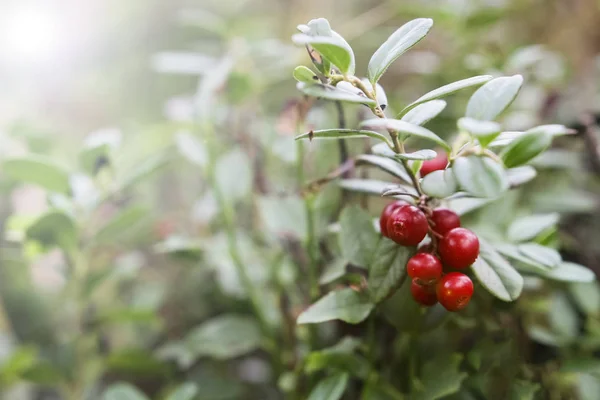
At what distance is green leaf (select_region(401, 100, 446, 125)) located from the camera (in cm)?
42

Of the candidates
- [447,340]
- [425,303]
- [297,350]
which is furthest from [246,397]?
[425,303]

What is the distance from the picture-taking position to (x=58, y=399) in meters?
0.98

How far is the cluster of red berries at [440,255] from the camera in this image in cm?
42

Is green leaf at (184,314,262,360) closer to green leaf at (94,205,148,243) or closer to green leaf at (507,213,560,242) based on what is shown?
green leaf at (94,205,148,243)

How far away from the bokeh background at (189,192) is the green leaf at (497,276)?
0.76 ft

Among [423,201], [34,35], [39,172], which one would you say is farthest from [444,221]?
[34,35]

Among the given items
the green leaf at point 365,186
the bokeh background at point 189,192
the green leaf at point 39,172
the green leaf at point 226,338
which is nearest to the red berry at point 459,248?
the green leaf at point 365,186

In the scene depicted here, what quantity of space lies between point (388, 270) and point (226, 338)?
0.35m

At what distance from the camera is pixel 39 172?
653 mm

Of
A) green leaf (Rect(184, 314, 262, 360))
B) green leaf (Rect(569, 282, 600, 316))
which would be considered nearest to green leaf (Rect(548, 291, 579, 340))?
green leaf (Rect(569, 282, 600, 316))

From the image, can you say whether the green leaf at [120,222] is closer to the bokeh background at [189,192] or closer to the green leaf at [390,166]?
the bokeh background at [189,192]

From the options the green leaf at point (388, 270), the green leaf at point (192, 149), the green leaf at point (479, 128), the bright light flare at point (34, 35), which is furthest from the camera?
the bright light flare at point (34, 35)

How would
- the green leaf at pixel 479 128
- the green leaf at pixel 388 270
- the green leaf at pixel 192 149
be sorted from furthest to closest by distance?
the green leaf at pixel 192 149
the green leaf at pixel 388 270
the green leaf at pixel 479 128

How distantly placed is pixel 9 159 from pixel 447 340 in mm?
596
